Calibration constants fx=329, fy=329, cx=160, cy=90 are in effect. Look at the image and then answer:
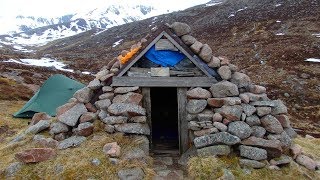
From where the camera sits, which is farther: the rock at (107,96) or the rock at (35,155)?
the rock at (107,96)

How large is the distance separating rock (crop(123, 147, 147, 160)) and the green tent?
385 inches

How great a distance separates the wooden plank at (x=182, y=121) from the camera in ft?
35.1

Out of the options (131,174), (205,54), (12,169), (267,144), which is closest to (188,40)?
(205,54)

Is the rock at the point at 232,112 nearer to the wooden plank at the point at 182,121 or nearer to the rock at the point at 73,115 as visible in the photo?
the wooden plank at the point at 182,121

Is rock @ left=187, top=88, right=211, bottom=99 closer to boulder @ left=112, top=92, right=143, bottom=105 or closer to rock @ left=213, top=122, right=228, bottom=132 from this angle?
rock @ left=213, top=122, right=228, bottom=132

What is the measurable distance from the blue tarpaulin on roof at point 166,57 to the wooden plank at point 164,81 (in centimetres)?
53

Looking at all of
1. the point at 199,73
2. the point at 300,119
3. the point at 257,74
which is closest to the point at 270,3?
the point at 257,74

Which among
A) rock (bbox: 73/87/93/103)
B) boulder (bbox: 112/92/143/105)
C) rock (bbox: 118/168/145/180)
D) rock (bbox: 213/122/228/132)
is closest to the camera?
rock (bbox: 118/168/145/180)

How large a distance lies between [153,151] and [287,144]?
433 cm

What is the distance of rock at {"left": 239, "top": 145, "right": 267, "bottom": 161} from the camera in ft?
30.8

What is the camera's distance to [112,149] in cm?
959

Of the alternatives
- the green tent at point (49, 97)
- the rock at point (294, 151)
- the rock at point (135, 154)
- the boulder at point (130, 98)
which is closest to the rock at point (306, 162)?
the rock at point (294, 151)

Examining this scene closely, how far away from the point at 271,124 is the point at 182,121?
109 inches

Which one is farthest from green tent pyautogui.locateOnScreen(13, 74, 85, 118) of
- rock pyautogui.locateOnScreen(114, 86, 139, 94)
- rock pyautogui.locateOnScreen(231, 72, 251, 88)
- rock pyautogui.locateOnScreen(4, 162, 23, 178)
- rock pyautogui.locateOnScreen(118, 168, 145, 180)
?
rock pyautogui.locateOnScreen(231, 72, 251, 88)
